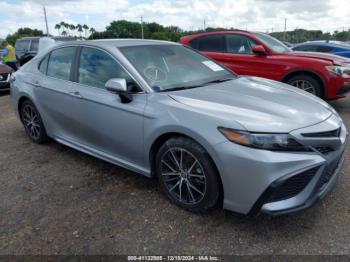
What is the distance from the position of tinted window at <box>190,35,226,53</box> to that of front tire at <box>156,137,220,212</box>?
4682 mm

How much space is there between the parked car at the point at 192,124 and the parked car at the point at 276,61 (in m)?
2.80

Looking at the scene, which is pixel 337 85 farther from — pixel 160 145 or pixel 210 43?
pixel 160 145

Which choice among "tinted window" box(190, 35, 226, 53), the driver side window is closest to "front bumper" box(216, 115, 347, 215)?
the driver side window

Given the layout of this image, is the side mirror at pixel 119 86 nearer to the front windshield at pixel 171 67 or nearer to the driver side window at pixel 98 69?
the driver side window at pixel 98 69

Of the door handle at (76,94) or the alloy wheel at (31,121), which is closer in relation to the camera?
the door handle at (76,94)

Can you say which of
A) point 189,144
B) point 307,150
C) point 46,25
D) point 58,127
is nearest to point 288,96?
point 307,150

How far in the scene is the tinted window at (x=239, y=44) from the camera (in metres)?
6.78

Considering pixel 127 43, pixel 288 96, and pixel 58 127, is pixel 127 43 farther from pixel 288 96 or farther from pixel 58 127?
pixel 288 96

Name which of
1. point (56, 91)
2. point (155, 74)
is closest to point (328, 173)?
point (155, 74)

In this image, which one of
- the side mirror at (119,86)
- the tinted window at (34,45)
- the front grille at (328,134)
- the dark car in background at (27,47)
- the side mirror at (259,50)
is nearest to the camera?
the front grille at (328,134)

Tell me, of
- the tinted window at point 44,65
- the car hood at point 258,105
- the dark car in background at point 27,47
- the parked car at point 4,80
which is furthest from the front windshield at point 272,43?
the dark car in background at point 27,47

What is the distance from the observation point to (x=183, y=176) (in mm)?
2941

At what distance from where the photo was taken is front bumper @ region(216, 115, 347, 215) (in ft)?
7.77

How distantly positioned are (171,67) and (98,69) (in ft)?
2.67
